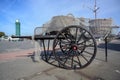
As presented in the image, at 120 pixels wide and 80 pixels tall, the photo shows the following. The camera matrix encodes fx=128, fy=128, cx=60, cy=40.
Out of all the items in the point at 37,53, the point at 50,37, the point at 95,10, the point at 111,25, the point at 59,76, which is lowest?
the point at 59,76

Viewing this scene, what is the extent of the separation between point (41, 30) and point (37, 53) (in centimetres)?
212

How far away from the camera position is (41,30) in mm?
8086

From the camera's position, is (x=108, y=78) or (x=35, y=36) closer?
(x=108, y=78)

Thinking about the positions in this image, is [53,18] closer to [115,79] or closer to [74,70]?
[74,70]

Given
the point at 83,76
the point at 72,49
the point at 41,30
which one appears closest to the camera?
the point at 83,76

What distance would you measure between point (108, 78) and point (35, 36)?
4808 mm

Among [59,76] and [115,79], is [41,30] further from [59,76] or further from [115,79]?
[115,79]

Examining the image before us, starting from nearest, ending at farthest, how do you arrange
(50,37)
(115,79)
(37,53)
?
1. (115,79)
2. (50,37)
3. (37,53)

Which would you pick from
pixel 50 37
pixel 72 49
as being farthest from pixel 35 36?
pixel 72 49

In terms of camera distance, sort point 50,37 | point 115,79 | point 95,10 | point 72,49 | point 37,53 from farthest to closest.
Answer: point 95,10
point 37,53
point 50,37
point 72,49
point 115,79

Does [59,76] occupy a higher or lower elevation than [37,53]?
lower

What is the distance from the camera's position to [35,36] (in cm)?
809

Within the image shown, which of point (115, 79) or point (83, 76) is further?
point (83, 76)

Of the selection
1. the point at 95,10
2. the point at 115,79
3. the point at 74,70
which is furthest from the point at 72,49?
the point at 95,10
